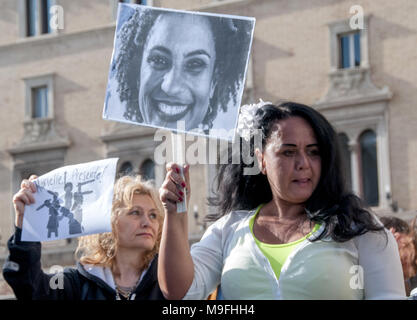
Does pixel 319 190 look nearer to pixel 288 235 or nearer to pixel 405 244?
pixel 288 235

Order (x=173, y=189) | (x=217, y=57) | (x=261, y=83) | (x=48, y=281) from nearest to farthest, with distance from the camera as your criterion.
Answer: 1. (x=173, y=189)
2. (x=217, y=57)
3. (x=48, y=281)
4. (x=261, y=83)

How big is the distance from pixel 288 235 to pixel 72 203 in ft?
2.58

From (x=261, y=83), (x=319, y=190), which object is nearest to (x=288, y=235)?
(x=319, y=190)

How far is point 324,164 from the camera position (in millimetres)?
2393

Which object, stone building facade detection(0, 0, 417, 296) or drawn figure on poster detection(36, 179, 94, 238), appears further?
stone building facade detection(0, 0, 417, 296)

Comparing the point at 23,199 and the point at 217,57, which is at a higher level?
the point at 217,57

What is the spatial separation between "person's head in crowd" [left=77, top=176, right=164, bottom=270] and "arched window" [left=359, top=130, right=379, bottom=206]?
12.1 meters

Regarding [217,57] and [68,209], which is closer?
[217,57]

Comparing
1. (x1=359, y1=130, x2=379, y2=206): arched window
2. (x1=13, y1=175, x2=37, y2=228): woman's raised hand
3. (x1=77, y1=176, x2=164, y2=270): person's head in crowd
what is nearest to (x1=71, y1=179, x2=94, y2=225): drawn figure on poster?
(x1=13, y1=175, x2=37, y2=228): woman's raised hand

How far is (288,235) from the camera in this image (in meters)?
2.37

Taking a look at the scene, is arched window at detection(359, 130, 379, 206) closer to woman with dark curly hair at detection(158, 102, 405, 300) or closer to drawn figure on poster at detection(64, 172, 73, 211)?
drawn figure on poster at detection(64, 172, 73, 211)

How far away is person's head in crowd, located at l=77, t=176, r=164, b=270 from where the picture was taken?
11.3ft

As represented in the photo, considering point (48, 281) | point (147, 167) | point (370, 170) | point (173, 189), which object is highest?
point (147, 167)
